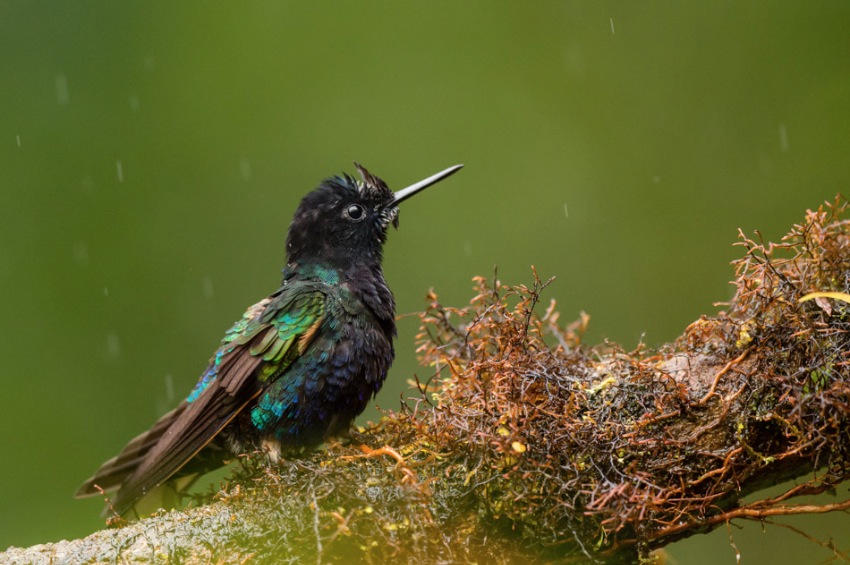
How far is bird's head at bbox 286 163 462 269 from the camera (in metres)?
3.45

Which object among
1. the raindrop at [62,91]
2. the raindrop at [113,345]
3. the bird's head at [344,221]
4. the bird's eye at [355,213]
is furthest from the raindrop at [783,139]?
the raindrop at [62,91]

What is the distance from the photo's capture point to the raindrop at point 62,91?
6582mm

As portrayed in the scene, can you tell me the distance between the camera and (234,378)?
2934 mm

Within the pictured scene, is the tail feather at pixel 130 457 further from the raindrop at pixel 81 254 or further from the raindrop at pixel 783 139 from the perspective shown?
the raindrop at pixel 783 139

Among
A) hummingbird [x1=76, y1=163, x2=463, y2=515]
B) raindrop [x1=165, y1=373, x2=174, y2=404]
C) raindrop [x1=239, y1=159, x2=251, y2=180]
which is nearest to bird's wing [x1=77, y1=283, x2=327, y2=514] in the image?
hummingbird [x1=76, y1=163, x2=463, y2=515]

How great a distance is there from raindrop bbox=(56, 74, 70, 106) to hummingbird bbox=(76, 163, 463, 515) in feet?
14.0

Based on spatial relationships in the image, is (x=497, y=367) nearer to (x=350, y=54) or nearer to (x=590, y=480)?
(x=590, y=480)

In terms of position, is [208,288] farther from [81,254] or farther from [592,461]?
[592,461]

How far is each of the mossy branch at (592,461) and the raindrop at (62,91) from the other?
16.6 feet

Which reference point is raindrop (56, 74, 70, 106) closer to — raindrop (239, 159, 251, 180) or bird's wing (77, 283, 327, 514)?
raindrop (239, 159, 251, 180)

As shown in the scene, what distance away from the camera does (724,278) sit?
6371 millimetres

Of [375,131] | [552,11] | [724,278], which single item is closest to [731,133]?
[724,278]

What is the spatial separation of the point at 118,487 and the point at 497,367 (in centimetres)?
174

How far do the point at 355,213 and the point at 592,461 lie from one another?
5.88ft
